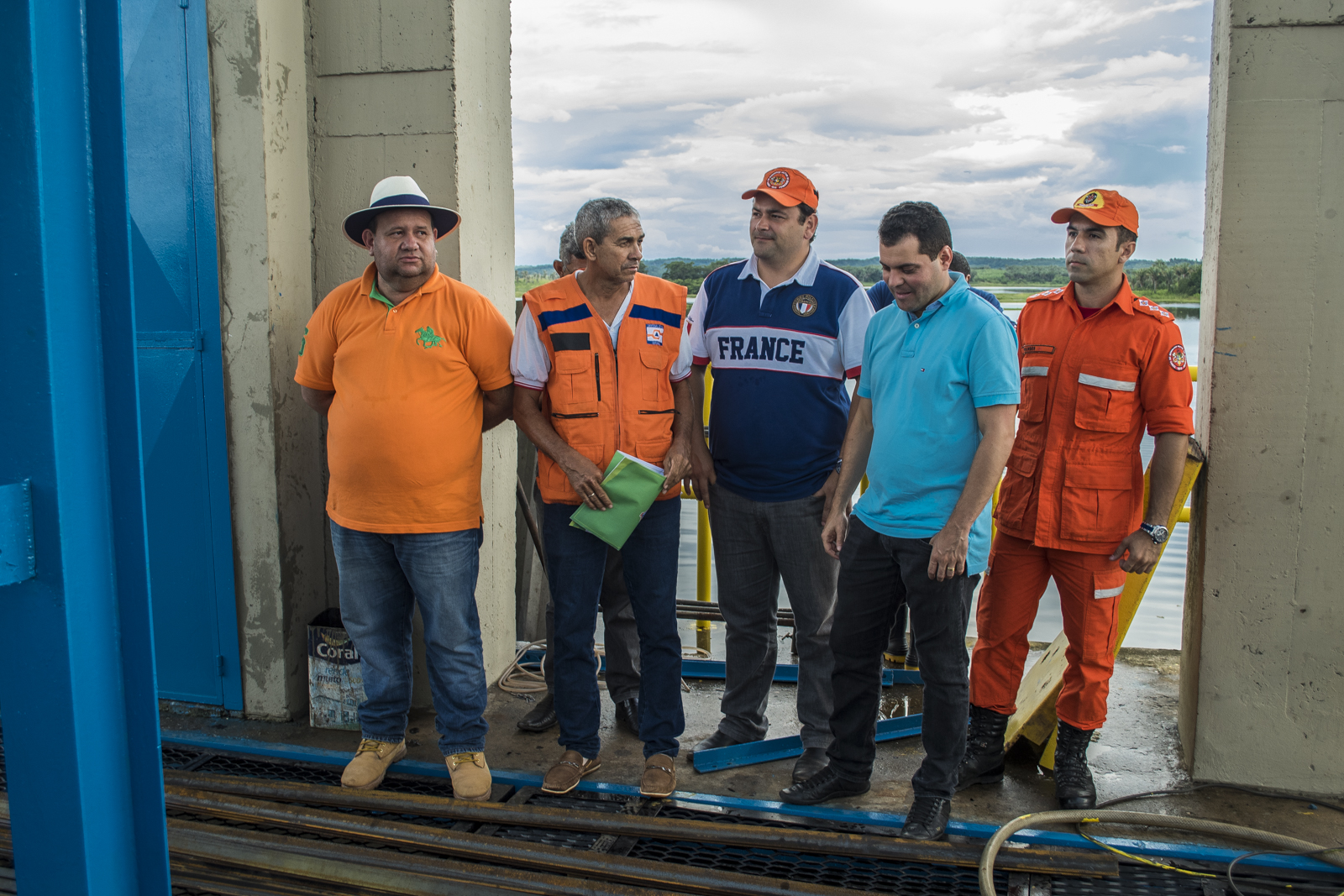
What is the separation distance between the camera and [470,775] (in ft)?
11.1

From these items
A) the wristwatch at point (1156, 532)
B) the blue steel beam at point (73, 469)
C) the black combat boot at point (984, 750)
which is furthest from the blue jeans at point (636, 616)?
the blue steel beam at point (73, 469)

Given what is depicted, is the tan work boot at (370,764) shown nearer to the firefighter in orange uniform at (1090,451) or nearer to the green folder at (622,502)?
the green folder at (622,502)

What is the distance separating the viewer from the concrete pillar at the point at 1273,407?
320 centimetres

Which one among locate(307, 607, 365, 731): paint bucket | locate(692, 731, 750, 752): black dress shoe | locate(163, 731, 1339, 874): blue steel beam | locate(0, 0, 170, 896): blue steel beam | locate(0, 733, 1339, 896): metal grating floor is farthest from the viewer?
locate(307, 607, 365, 731): paint bucket

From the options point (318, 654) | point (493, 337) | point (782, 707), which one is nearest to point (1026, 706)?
point (782, 707)

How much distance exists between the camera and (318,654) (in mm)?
3902

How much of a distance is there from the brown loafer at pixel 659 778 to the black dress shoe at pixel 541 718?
646 millimetres

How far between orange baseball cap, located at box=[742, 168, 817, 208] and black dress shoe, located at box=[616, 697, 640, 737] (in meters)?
2.14

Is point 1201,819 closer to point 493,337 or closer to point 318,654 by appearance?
point 493,337

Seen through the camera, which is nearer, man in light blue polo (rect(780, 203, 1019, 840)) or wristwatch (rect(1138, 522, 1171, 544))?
man in light blue polo (rect(780, 203, 1019, 840))

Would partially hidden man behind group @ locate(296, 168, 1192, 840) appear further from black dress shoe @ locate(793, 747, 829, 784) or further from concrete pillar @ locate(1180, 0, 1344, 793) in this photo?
concrete pillar @ locate(1180, 0, 1344, 793)

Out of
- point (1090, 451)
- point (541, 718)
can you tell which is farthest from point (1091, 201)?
point (541, 718)

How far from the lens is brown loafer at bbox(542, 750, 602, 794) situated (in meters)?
3.38

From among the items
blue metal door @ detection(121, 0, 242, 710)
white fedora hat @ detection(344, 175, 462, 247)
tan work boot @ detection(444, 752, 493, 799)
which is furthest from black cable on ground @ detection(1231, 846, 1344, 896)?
blue metal door @ detection(121, 0, 242, 710)
